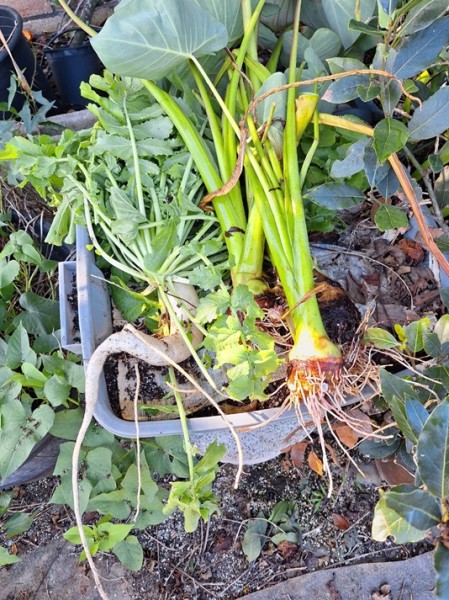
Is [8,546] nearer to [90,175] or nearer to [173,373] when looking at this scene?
[173,373]

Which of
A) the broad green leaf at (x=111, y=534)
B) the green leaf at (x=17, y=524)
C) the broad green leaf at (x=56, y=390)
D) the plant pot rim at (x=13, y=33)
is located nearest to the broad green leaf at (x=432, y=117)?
the broad green leaf at (x=56, y=390)

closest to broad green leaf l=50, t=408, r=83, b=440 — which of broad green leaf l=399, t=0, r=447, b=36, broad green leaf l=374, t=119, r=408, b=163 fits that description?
broad green leaf l=374, t=119, r=408, b=163

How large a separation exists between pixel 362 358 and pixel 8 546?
115 cm

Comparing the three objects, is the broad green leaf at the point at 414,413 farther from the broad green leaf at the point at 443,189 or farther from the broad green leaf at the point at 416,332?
the broad green leaf at the point at 443,189

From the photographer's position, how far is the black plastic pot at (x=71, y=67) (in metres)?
1.52

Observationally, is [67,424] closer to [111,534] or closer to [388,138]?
[111,534]

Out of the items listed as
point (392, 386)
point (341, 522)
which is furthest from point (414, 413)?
point (341, 522)

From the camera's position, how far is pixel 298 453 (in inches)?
52.1

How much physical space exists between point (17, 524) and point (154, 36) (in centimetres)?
116

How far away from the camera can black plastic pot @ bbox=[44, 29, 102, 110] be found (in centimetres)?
152

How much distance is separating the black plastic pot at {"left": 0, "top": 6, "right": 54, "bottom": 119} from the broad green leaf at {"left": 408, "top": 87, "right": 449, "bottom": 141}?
41.5 inches

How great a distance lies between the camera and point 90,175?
0.91 metres

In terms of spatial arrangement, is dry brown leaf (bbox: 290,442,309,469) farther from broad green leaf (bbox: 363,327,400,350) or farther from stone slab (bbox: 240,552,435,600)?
broad green leaf (bbox: 363,327,400,350)

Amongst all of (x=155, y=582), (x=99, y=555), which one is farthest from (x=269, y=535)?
(x=99, y=555)
